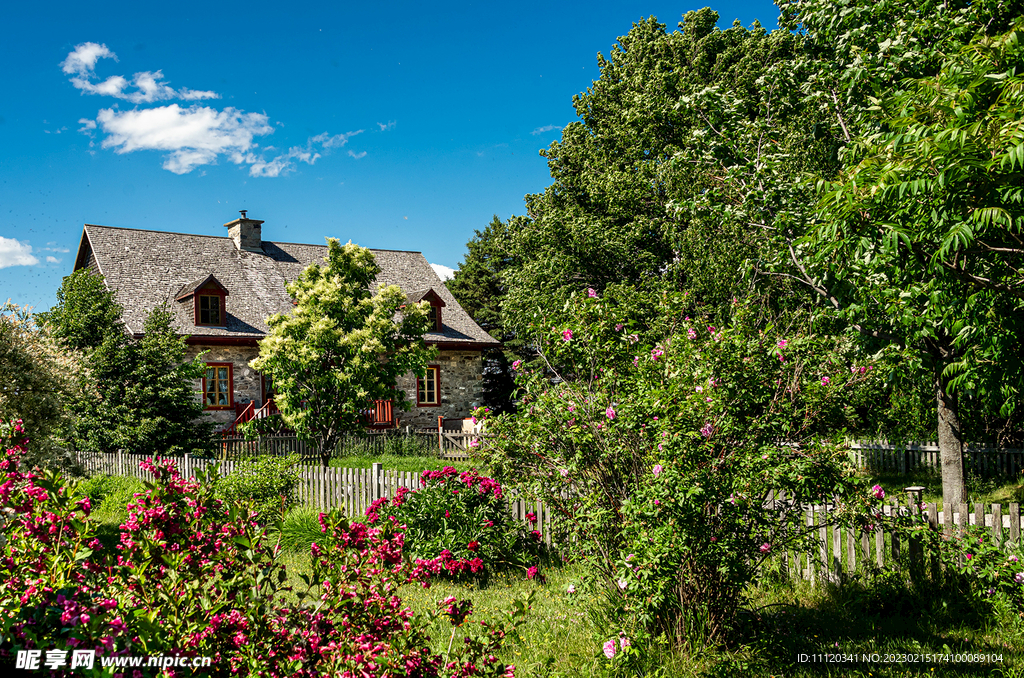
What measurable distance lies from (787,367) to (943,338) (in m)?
3.89

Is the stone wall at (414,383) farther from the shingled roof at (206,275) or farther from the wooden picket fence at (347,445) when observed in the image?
the wooden picket fence at (347,445)

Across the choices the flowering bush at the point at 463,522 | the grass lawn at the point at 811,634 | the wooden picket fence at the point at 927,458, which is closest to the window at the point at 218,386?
the flowering bush at the point at 463,522

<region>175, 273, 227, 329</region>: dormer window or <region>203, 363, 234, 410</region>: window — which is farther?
<region>175, 273, 227, 329</region>: dormer window

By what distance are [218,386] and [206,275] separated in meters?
4.57

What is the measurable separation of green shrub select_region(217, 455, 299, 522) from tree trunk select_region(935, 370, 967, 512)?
8501 mm

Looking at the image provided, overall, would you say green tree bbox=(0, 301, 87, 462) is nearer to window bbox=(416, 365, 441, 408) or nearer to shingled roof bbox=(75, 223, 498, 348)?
shingled roof bbox=(75, 223, 498, 348)

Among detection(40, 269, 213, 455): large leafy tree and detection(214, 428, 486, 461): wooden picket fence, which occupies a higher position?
detection(40, 269, 213, 455): large leafy tree

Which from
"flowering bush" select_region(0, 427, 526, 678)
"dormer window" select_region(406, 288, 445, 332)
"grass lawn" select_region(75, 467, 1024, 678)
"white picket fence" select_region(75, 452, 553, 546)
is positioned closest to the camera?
"flowering bush" select_region(0, 427, 526, 678)

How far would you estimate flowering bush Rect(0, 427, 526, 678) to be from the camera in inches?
112

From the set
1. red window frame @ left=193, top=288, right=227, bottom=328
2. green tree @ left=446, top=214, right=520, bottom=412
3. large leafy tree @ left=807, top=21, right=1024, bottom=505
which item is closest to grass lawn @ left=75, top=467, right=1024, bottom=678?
large leafy tree @ left=807, top=21, right=1024, bottom=505

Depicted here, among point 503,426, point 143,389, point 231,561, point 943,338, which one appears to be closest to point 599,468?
point 503,426

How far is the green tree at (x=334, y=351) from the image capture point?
17.5 meters

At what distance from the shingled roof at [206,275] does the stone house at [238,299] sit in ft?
0.11

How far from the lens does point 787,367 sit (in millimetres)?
5031
